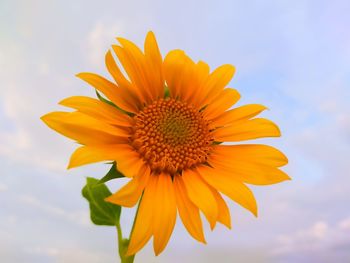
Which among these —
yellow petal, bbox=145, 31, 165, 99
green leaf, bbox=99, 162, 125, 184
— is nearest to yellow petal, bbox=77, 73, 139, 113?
yellow petal, bbox=145, 31, 165, 99

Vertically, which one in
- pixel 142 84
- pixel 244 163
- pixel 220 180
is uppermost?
pixel 142 84

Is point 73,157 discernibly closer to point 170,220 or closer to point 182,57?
point 170,220

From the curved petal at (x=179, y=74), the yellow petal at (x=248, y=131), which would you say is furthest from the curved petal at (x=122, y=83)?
the yellow petal at (x=248, y=131)

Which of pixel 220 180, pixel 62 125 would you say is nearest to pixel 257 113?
pixel 220 180

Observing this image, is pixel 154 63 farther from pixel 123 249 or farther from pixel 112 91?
pixel 123 249

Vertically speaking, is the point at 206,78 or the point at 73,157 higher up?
the point at 206,78

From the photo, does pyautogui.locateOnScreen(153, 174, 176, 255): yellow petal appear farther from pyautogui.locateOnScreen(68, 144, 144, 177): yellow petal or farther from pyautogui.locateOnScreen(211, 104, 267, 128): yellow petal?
pyautogui.locateOnScreen(211, 104, 267, 128): yellow petal
